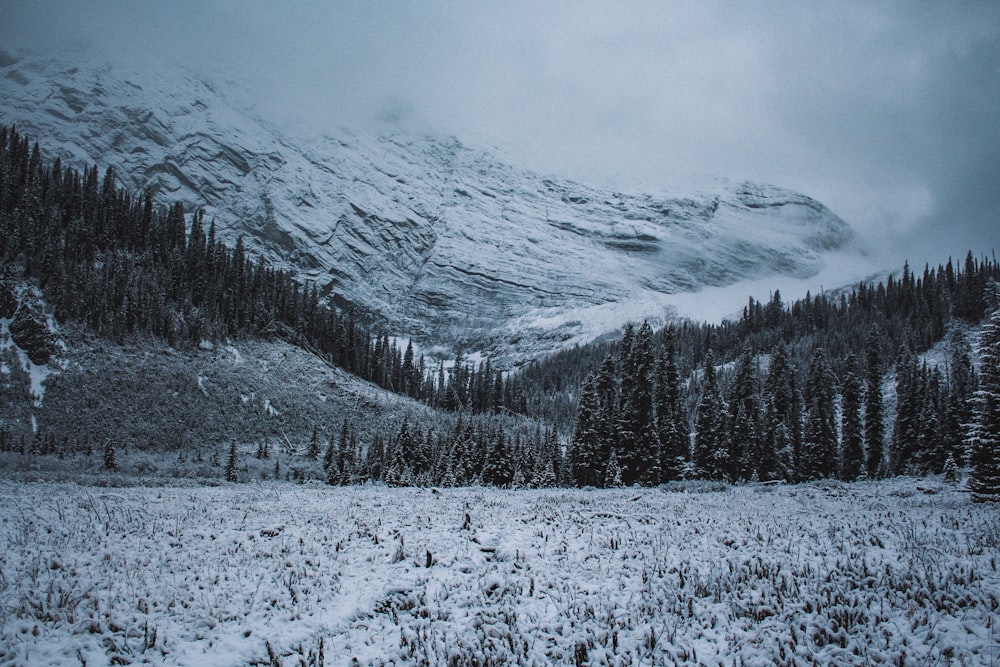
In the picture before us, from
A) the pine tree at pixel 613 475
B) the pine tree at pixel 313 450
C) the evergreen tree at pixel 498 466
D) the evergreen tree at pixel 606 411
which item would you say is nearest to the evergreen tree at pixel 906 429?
the evergreen tree at pixel 606 411

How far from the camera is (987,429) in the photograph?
23281 millimetres

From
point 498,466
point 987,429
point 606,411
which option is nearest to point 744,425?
point 606,411

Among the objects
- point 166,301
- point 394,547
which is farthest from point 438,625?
point 166,301

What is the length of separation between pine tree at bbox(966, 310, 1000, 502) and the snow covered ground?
26.7ft

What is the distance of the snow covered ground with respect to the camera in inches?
340

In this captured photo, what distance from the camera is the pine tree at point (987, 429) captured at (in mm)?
22406

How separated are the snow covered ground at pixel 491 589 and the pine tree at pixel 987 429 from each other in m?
8.13

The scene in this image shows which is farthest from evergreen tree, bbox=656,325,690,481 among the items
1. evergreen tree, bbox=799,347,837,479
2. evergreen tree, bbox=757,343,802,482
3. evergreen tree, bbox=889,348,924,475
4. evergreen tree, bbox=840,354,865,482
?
evergreen tree, bbox=889,348,924,475

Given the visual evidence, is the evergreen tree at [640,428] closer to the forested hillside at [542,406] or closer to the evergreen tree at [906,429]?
the forested hillside at [542,406]

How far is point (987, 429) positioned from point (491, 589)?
83.3 ft

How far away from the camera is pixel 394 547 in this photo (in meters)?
14.6

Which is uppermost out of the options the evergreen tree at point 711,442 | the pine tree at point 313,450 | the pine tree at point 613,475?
the evergreen tree at point 711,442

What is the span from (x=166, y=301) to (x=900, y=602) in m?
104

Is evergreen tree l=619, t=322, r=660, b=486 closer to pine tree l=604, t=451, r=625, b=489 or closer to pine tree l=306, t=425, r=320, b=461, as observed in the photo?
pine tree l=604, t=451, r=625, b=489
